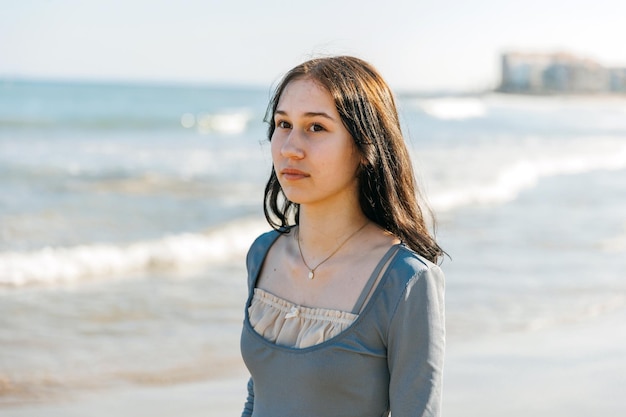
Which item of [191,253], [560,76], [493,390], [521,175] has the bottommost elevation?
[560,76]

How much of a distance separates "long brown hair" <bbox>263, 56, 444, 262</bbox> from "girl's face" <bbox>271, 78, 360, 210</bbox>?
2 cm

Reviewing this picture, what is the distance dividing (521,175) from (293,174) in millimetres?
16513

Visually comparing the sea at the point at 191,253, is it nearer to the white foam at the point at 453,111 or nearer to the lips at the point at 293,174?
the lips at the point at 293,174

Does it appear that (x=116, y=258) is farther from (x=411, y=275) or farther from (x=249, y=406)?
(x=411, y=275)

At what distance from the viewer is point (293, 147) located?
2.24m

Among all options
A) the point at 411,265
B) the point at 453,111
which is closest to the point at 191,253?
the point at 411,265

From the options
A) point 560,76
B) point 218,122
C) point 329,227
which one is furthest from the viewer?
point 560,76

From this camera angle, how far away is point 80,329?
6508 mm

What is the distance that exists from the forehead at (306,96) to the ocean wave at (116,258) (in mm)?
6353

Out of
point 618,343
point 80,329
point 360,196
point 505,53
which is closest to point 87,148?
point 80,329

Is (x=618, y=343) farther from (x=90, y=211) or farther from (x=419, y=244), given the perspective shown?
(x=90, y=211)

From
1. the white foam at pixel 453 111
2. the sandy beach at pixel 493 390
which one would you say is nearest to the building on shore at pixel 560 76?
the white foam at pixel 453 111

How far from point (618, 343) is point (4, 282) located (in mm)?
5179

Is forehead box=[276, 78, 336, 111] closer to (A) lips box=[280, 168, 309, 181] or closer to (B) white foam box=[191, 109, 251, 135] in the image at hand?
(A) lips box=[280, 168, 309, 181]
